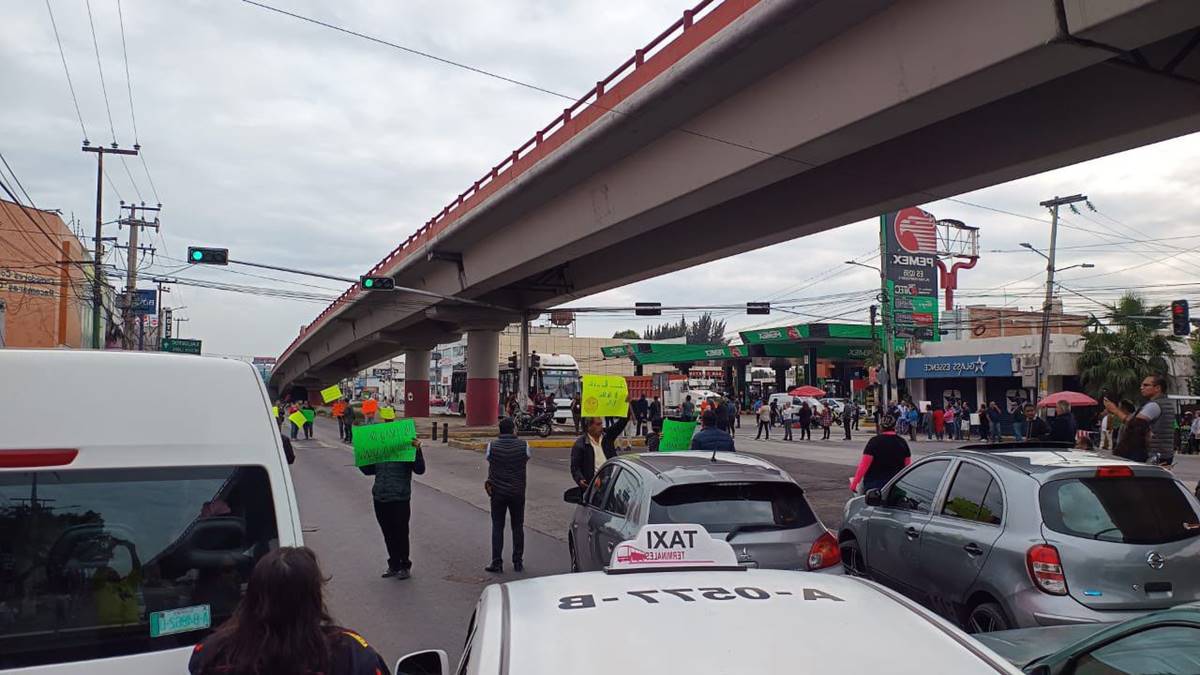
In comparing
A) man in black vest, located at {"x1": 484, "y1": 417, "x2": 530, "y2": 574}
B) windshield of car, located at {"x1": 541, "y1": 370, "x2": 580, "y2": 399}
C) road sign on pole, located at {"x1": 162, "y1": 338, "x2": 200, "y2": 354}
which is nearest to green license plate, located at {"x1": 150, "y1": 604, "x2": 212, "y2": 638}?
man in black vest, located at {"x1": 484, "y1": 417, "x2": 530, "y2": 574}

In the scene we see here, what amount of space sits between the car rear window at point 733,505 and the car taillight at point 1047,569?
1.52m

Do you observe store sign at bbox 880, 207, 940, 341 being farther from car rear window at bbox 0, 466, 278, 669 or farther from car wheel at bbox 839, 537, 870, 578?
car rear window at bbox 0, 466, 278, 669

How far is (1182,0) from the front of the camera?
9.74 meters

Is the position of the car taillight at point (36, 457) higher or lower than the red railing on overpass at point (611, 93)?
lower

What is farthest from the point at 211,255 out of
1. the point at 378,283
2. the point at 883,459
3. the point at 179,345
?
the point at 179,345

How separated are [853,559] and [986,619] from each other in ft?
8.63

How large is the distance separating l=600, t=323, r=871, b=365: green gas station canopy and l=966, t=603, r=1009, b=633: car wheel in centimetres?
5447

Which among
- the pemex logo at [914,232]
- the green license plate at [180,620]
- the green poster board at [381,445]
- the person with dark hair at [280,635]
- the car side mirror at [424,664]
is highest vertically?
the pemex logo at [914,232]

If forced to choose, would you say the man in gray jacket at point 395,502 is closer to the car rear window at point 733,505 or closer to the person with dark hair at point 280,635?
the car rear window at point 733,505

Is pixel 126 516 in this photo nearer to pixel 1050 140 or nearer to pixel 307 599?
pixel 307 599

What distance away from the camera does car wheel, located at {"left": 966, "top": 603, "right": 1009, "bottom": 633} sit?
600 cm

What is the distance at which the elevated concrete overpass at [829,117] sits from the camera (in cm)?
1179

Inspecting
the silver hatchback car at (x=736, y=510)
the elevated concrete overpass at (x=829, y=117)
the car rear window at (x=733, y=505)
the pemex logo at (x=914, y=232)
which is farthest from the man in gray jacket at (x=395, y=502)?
the pemex logo at (x=914, y=232)

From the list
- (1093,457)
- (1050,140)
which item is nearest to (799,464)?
(1050,140)
